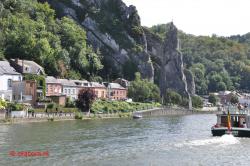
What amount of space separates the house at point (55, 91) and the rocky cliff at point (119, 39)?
48038 mm

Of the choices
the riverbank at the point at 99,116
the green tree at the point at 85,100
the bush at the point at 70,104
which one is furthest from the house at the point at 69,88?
the riverbank at the point at 99,116

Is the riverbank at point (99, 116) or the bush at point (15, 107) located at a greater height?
the bush at point (15, 107)

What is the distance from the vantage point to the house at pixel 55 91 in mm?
102750

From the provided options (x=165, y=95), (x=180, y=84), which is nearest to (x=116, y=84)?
(x=165, y=95)

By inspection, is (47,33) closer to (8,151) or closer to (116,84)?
(116,84)

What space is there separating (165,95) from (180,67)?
24829 millimetres

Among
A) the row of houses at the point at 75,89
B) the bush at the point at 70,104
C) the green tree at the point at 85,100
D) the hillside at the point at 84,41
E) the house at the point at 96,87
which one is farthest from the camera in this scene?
the house at the point at 96,87

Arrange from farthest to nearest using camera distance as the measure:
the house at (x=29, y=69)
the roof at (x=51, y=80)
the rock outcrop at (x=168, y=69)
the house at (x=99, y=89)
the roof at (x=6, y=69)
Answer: the rock outcrop at (x=168, y=69), the house at (x=99, y=89), the roof at (x=51, y=80), the house at (x=29, y=69), the roof at (x=6, y=69)

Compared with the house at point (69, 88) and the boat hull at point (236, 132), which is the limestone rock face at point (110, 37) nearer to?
the house at point (69, 88)

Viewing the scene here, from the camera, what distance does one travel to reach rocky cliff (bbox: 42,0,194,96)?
167 metres

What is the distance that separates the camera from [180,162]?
37.5 metres

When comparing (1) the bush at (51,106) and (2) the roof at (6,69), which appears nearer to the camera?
(1) the bush at (51,106)

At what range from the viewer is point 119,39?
173250 mm

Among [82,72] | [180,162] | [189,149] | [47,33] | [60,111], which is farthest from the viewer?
[82,72]
